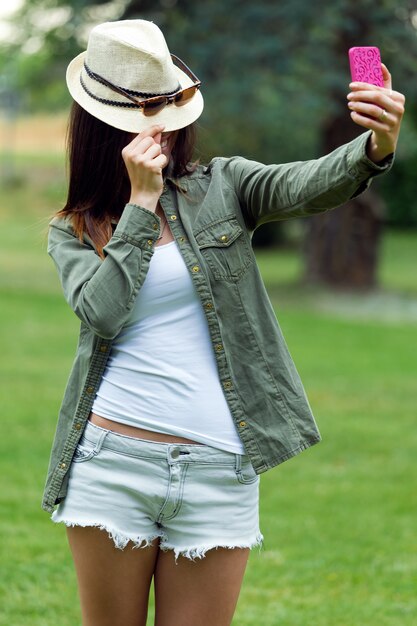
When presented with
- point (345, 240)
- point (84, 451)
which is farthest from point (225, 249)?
point (345, 240)

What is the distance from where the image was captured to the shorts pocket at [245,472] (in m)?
2.70

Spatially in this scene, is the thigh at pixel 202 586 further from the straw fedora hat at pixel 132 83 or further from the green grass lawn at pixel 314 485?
the straw fedora hat at pixel 132 83

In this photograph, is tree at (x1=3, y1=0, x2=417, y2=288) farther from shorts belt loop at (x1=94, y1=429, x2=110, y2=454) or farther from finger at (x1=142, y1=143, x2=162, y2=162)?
shorts belt loop at (x1=94, y1=429, x2=110, y2=454)

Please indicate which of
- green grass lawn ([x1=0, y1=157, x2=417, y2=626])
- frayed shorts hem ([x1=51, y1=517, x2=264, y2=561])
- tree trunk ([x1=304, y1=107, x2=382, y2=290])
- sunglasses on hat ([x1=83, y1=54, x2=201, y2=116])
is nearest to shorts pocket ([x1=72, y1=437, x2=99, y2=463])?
frayed shorts hem ([x1=51, y1=517, x2=264, y2=561])

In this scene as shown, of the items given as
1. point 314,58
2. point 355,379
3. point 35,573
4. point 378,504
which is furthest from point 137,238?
point 314,58

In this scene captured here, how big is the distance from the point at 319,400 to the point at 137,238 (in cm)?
690

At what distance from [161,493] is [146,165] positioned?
31.2 inches

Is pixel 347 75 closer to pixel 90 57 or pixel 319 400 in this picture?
pixel 319 400

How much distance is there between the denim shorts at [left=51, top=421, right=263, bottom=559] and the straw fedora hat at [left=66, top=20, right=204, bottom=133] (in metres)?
0.78

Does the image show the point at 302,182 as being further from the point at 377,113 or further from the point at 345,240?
the point at 345,240

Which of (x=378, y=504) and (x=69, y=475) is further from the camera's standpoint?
(x=378, y=504)

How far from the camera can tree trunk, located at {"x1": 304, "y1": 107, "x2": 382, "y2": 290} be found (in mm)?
15750

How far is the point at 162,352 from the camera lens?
2676 millimetres

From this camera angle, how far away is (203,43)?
46.2 feet
